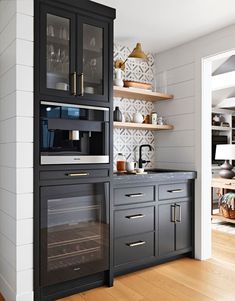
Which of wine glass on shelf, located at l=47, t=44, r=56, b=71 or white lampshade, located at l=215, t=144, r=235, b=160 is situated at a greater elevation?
wine glass on shelf, located at l=47, t=44, r=56, b=71

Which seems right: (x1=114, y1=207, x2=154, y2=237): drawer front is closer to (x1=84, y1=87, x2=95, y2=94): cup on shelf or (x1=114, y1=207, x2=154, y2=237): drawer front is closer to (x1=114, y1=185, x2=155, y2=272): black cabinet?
(x1=114, y1=185, x2=155, y2=272): black cabinet

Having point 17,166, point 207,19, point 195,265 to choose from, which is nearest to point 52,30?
point 17,166

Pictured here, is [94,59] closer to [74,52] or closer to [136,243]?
→ [74,52]

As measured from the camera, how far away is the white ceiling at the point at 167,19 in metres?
2.62

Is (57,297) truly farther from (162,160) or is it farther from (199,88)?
(199,88)

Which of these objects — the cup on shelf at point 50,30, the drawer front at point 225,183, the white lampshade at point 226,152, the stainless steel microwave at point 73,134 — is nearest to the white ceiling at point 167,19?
the cup on shelf at point 50,30

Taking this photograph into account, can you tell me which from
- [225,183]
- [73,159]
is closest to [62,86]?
[73,159]

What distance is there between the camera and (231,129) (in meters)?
7.31

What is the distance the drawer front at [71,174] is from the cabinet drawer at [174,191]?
0.78 m

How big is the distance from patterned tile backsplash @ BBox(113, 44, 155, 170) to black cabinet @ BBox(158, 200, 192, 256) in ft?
2.54

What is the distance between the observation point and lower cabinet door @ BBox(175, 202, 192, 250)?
324cm

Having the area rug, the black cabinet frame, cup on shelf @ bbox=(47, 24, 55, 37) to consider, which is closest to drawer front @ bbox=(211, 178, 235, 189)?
the area rug

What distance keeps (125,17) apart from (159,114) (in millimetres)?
1370

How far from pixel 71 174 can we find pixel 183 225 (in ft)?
5.07
